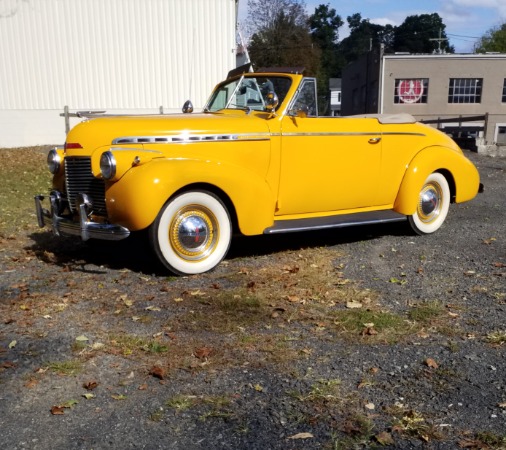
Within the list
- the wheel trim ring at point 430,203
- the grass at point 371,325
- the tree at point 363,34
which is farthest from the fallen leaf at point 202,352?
the tree at point 363,34

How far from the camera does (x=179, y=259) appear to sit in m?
5.40

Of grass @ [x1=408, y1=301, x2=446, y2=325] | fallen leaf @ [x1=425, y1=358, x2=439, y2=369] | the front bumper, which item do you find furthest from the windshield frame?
fallen leaf @ [x1=425, y1=358, x2=439, y2=369]

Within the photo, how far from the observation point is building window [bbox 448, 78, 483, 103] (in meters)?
37.3

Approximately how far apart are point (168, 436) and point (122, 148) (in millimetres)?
3116

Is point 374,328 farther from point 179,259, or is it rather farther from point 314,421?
point 179,259

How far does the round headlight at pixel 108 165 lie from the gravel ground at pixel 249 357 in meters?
1.01

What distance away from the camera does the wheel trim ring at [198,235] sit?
5367 millimetres

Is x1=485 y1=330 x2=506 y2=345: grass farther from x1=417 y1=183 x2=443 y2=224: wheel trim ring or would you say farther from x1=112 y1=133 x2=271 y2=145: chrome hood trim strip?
x1=417 y1=183 x2=443 y2=224: wheel trim ring

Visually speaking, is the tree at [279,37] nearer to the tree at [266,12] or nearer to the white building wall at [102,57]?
the tree at [266,12]

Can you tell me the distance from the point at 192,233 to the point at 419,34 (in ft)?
354

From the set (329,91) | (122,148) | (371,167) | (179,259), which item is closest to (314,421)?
(179,259)

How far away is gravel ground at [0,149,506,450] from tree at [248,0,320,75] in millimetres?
50444

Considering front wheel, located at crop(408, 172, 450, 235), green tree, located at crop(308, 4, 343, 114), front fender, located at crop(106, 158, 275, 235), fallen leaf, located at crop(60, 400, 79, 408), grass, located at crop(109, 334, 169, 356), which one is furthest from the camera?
green tree, located at crop(308, 4, 343, 114)

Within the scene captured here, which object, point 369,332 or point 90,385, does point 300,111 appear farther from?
point 90,385
